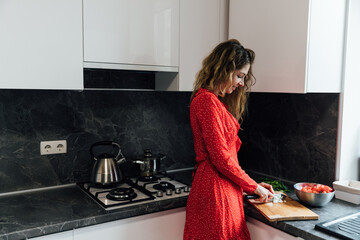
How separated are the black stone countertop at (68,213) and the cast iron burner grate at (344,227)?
31mm

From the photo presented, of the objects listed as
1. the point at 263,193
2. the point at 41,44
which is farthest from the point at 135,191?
the point at 41,44

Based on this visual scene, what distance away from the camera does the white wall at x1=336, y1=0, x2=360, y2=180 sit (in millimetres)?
1894

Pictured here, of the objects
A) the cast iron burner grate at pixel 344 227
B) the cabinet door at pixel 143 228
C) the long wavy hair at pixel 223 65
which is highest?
the long wavy hair at pixel 223 65

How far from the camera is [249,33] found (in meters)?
2.07

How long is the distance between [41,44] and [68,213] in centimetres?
79

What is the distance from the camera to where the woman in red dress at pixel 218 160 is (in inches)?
62.8

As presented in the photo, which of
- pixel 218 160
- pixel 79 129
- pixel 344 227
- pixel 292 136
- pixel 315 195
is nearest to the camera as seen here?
pixel 344 227

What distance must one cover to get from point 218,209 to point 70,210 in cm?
70

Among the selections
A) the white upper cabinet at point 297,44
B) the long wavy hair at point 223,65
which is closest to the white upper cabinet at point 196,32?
the white upper cabinet at point 297,44

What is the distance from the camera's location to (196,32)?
209 centimetres

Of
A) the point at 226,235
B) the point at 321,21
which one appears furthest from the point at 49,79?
the point at 321,21

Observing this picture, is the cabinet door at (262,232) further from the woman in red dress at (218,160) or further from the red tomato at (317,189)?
the red tomato at (317,189)

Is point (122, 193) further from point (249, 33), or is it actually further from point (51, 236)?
point (249, 33)

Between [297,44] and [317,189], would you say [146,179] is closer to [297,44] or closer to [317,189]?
[317,189]
